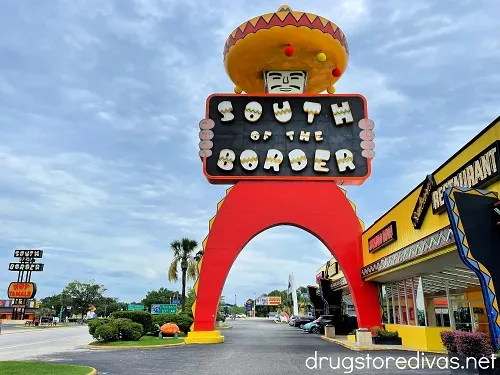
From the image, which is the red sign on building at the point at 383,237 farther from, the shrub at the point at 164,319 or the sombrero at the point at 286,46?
the shrub at the point at 164,319

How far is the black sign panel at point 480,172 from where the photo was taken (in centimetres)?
1138

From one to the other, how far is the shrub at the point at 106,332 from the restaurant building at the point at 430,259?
531 inches

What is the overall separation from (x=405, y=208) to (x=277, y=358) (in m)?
8.19

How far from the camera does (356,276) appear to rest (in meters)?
24.7

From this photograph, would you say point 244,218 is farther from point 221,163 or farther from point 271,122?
point 271,122

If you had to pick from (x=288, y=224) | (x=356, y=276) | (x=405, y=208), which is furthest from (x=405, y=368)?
(x=288, y=224)

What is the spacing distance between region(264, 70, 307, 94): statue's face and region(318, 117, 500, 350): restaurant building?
10537mm

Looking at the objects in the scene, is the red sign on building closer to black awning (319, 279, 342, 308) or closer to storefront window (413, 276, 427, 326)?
storefront window (413, 276, 427, 326)

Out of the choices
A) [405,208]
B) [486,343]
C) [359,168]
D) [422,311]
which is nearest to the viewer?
[486,343]

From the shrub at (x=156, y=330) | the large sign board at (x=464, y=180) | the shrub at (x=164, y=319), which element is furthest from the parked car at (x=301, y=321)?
the large sign board at (x=464, y=180)

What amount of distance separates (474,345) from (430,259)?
6748mm

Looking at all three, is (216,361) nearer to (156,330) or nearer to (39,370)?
(39,370)

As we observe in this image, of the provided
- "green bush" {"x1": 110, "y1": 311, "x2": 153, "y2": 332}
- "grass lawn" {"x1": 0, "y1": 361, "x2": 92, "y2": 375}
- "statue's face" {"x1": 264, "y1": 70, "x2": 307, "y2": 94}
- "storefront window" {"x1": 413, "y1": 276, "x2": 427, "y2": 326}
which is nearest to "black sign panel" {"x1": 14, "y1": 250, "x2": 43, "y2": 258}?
"green bush" {"x1": 110, "y1": 311, "x2": 153, "y2": 332}

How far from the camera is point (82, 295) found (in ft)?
309
